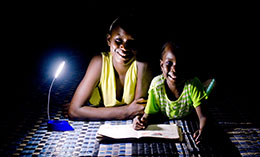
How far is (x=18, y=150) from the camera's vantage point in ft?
3.26

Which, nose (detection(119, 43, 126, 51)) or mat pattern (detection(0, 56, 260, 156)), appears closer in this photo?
mat pattern (detection(0, 56, 260, 156))

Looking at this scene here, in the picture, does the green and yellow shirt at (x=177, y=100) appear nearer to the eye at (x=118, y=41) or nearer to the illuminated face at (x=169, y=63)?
the illuminated face at (x=169, y=63)

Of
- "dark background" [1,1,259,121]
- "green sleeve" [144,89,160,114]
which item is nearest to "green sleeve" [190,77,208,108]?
"green sleeve" [144,89,160,114]

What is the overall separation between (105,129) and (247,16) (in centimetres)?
267

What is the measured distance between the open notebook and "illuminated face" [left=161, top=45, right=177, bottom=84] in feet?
0.94

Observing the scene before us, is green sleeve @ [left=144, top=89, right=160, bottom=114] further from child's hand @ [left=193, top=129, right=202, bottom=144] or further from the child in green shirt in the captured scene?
child's hand @ [left=193, top=129, right=202, bottom=144]

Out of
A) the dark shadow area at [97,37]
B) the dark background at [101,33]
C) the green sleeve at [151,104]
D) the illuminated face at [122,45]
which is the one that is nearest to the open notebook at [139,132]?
the green sleeve at [151,104]

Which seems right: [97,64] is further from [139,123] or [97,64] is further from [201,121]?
[201,121]

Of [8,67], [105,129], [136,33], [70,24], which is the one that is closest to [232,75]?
[136,33]

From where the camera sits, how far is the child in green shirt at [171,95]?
112cm

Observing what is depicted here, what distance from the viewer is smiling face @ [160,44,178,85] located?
109cm

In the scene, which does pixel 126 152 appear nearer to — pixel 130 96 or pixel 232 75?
pixel 130 96

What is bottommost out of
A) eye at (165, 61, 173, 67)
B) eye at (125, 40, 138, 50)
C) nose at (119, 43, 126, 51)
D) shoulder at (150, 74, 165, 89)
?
shoulder at (150, 74, 165, 89)

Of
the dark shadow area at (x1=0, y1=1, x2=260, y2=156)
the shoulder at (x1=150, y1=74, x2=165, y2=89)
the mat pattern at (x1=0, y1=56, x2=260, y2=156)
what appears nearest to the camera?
the mat pattern at (x1=0, y1=56, x2=260, y2=156)
